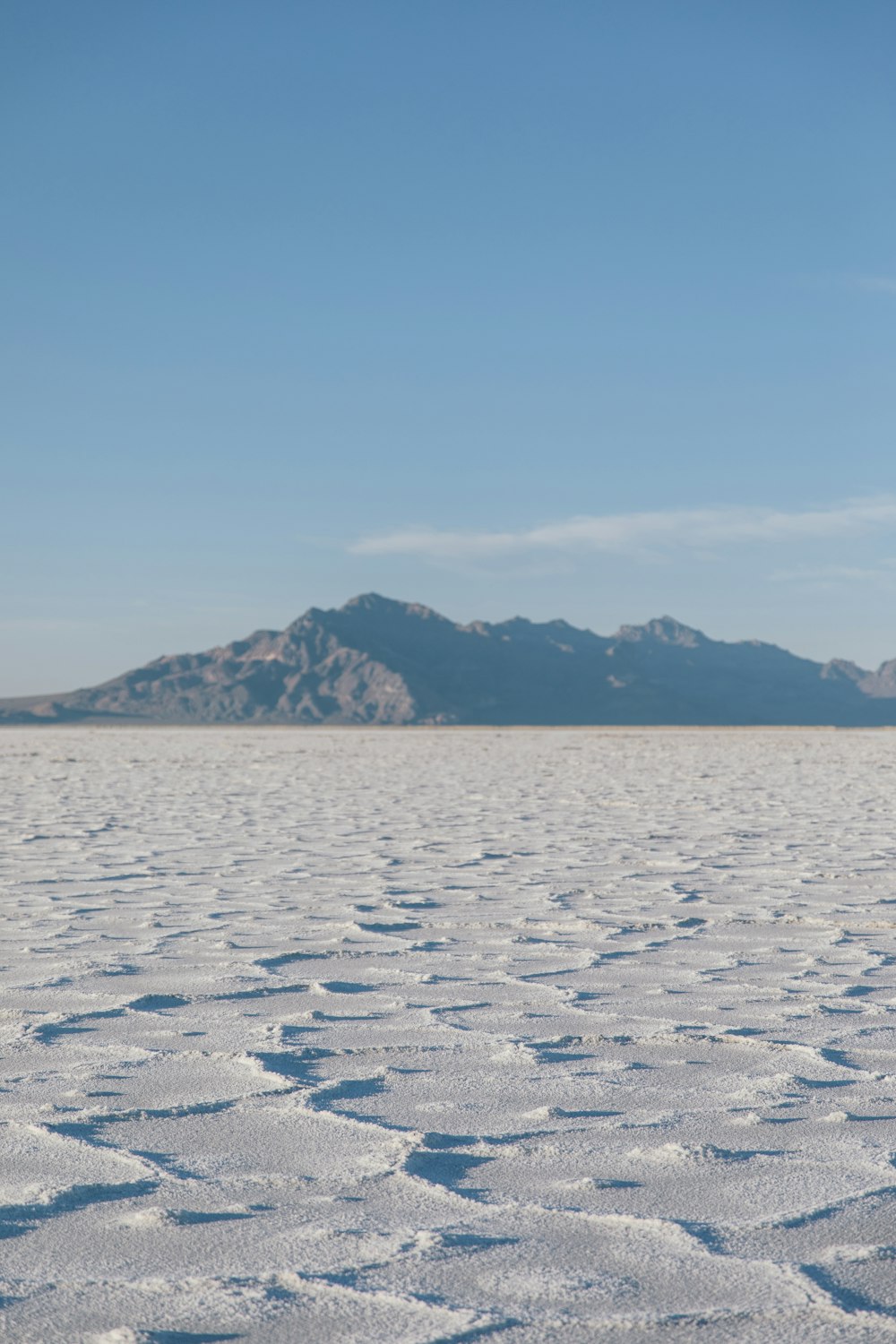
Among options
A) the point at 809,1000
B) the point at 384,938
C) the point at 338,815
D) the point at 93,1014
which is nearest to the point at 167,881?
the point at 384,938

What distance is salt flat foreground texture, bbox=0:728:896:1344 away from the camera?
6.71 ft

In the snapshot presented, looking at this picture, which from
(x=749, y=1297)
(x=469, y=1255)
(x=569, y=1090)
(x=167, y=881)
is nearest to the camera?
(x=749, y=1297)

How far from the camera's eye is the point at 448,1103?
3.06 m

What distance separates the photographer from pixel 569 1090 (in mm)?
3154

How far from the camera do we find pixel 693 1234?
2268 millimetres

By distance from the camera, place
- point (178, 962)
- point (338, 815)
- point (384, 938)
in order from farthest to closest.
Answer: point (338, 815) → point (384, 938) → point (178, 962)

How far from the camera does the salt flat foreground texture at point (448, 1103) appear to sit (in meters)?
2.04

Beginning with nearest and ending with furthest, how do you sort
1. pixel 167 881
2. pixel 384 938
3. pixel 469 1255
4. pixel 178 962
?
pixel 469 1255
pixel 178 962
pixel 384 938
pixel 167 881

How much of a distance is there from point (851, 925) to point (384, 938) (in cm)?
194

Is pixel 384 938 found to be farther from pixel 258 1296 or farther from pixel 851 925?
pixel 258 1296

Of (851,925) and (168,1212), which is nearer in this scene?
(168,1212)

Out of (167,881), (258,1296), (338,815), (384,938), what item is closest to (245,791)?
(338,815)

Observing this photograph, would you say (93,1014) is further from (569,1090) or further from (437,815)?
(437,815)

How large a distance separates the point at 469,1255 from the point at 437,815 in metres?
9.50
